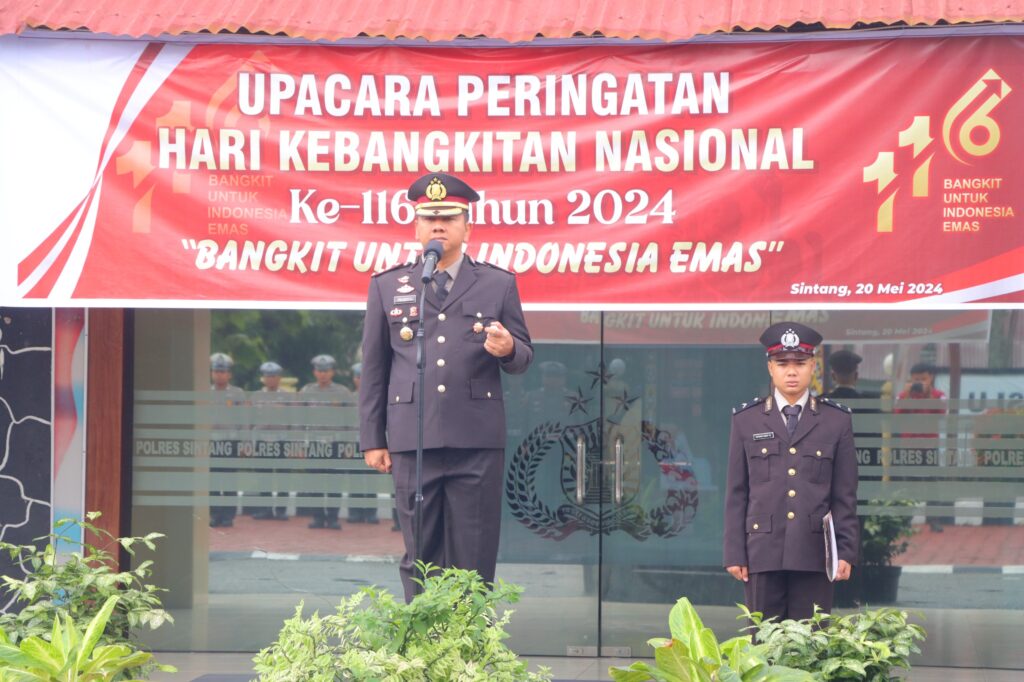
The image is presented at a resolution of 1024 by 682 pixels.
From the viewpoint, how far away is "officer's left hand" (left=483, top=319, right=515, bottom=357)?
16.3ft

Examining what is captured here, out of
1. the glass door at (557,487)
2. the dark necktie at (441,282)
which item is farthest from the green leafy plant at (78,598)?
the glass door at (557,487)

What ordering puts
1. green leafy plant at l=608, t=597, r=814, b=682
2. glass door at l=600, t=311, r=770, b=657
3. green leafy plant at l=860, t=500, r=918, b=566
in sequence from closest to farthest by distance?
green leafy plant at l=608, t=597, r=814, b=682
green leafy plant at l=860, t=500, r=918, b=566
glass door at l=600, t=311, r=770, b=657

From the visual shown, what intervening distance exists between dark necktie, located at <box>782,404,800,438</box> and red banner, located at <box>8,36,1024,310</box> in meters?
0.45

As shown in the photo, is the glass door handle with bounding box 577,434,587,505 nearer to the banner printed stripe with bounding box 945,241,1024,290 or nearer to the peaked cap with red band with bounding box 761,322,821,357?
the peaked cap with red band with bounding box 761,322,821,357

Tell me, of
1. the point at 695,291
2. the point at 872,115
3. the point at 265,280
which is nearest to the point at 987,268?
the point at 872,115

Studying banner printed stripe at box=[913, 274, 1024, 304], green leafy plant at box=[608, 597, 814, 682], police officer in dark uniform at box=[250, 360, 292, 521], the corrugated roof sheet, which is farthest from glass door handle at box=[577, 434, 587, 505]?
green leafy plant at box=[608, 597, 814, 682]

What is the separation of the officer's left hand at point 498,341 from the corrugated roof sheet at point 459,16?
1494 millimetres

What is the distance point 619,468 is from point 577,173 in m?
2.02

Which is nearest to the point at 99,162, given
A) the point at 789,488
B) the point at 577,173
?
the point at 577,173

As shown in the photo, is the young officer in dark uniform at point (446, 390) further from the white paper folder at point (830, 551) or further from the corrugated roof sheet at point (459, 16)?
the white paper folder at point (830, 551)

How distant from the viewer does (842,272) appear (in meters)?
5.89

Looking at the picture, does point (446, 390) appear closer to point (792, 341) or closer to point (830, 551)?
point (792, 341)

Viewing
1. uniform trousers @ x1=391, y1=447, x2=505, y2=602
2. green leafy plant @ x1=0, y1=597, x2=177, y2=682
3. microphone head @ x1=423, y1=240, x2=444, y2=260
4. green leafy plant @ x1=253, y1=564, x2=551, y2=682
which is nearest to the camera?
green leafy plant @ x1=253, y1=564, x2=551, y2=682

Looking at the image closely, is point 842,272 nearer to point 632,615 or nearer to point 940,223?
point 940,223
